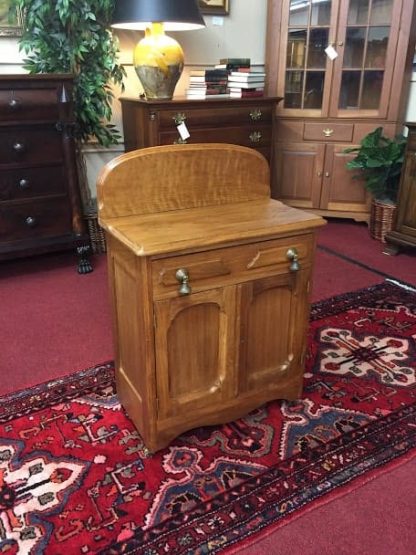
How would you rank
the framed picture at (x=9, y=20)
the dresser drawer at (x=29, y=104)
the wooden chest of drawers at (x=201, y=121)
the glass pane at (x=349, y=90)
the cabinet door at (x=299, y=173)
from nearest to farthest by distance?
the dresser drawer at (x=29, y=104) → the framed picture at (x=9, y=20) → the wooden chest of drawers at (x=201, y=121) → the glass pane at (x=349, y=90) → the cabinet door at (x=299, y=173)

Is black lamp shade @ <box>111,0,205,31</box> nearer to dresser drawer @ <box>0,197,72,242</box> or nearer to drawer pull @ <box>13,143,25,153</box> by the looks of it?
drawer pull @ <box>13,143,25,153</box>

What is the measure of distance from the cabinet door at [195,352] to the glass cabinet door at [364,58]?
2.79m

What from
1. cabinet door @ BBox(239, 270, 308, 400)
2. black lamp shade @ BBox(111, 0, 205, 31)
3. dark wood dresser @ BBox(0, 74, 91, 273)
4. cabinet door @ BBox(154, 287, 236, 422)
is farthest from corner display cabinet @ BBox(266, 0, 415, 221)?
cabinet door @ BBox(154, 287, 236, 422)

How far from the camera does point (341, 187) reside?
152 inches

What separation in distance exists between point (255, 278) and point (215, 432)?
610 mm

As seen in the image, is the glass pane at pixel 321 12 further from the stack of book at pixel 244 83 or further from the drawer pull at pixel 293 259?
the drawer pull at pixel 293 259

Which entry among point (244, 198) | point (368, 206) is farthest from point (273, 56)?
point (244, 198)

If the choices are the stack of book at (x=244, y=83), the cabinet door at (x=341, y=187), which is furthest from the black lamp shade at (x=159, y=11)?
the cabinet door at (x=341, y=187)

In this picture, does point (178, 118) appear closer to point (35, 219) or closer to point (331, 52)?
point (35, 219)

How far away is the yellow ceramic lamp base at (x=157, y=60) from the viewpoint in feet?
9.52

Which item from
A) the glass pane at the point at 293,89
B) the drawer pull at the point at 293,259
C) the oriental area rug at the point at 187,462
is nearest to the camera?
the oriental area rug at the point at 187,462

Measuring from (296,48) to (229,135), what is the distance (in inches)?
39.2

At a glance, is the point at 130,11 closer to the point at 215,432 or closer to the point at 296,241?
the point at 296,241

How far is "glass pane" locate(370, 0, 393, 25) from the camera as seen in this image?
338 cm
